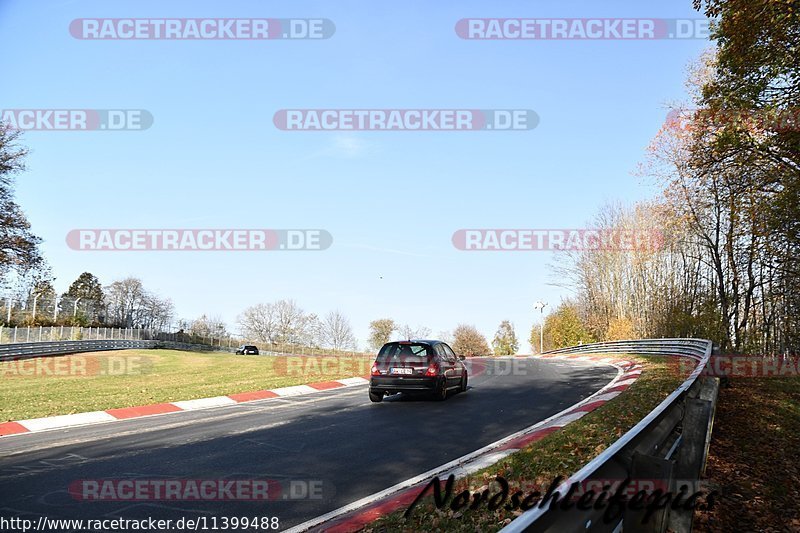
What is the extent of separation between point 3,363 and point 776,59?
37.4m

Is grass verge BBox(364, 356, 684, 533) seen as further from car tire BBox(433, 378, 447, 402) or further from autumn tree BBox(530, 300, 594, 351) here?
autumn tree BBox(530, 300, 594, 351)

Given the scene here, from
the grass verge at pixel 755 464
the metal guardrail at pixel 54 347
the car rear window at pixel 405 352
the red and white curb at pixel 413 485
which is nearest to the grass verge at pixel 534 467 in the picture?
the red and white curb at pixel 413 485

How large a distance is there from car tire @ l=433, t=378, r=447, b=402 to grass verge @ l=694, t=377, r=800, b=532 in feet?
18.0

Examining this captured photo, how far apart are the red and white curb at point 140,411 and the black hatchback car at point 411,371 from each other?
A: 12.3 feet

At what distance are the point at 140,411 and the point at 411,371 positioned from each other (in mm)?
6076

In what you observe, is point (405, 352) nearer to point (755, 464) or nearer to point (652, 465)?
point (755, 464)

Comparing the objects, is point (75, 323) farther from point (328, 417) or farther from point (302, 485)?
A: point (302, 485)

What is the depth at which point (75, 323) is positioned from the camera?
4616cm

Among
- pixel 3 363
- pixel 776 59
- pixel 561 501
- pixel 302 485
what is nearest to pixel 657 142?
pixel 776 59

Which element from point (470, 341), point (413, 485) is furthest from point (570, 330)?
point (413, 485)

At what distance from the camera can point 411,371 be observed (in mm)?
12500

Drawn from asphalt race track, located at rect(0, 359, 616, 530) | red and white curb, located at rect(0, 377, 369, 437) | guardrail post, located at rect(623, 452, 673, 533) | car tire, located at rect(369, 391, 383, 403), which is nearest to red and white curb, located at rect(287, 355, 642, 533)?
asphalt race track, located at rect(0, 359, 616, 530)

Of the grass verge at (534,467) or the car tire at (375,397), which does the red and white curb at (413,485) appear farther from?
the car tire at (375,397)

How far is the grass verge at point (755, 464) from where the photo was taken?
486cm
